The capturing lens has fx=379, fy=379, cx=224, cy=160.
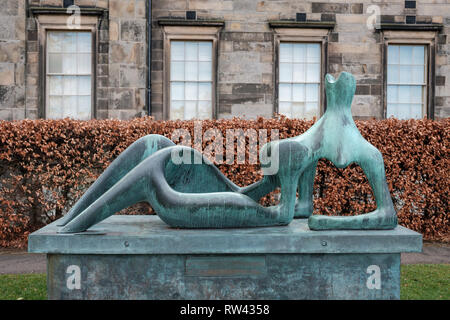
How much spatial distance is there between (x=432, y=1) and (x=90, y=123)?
9.33 metres

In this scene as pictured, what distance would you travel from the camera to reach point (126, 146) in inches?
244

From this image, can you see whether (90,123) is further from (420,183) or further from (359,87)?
(359,87)

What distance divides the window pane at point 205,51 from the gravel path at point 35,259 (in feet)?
20.5

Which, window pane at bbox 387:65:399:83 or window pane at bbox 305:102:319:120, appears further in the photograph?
window pane at bbox 387:65:399:83

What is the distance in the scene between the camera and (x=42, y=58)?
31.1ft

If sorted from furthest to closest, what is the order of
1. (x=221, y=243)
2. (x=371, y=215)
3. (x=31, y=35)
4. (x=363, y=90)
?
(x=363, y=90)
(x=31, y=35)
(x=371, y=215)
(x=221, y=243)

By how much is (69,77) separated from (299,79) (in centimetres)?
602

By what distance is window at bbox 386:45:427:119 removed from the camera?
10273 mm

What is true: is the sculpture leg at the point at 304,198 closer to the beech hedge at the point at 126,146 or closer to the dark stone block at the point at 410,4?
the beech hedge at the point at 126,146

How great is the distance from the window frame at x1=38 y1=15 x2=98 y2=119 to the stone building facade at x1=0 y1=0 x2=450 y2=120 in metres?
0.02

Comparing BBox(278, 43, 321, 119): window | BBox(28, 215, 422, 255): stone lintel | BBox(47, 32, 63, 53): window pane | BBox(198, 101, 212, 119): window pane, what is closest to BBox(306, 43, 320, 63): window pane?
BBox(278, 43, 321, 119): window

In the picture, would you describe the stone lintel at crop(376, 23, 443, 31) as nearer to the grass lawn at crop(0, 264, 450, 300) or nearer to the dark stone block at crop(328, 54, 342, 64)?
the dark stone block at crop(328, 54, 342, 64)

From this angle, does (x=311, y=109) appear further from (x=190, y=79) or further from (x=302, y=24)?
(x=190, y=79)

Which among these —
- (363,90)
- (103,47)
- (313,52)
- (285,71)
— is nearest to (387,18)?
(363,90)
